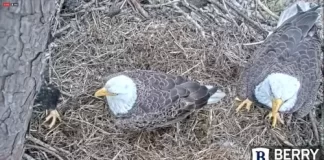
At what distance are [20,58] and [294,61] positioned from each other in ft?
6.47

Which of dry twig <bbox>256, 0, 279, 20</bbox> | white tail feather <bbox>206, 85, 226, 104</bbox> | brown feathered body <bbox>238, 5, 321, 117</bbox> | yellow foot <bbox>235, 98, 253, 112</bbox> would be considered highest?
dry twig <bbox>256, 0, 279, 20</bbox>

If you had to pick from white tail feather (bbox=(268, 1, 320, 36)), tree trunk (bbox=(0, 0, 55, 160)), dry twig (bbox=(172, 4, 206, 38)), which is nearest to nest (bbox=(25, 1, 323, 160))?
dry twig (bbox=(172, 4, 206, 38))

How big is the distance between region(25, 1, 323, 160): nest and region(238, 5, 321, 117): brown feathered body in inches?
7.1

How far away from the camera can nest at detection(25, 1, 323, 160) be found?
10.0ft

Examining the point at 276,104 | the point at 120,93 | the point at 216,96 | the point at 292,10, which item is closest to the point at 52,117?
the point at 120,93

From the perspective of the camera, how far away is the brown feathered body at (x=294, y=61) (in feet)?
10.6

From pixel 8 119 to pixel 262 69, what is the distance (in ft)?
5.79

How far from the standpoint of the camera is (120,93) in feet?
9.67

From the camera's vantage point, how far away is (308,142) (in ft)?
10.9

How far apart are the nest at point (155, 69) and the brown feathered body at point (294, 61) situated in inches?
7.1

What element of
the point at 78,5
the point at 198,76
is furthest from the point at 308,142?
the point at 78,5

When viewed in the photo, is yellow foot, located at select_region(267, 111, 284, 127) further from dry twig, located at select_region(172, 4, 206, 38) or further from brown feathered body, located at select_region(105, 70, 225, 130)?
dry twig, located at select_region(172, 4, 206, 38)

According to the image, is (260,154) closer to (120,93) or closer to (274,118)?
(274,118)

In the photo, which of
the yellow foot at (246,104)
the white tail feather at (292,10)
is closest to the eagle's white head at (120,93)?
the yellow foot at (246,104)
